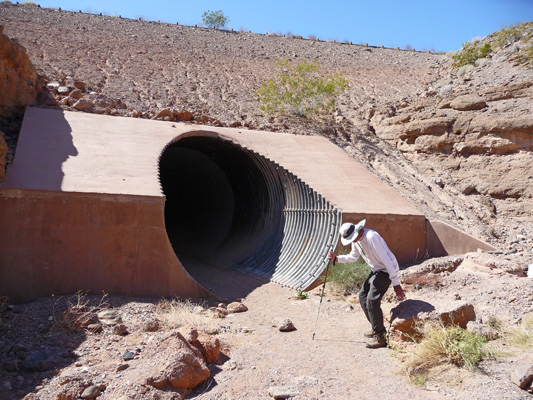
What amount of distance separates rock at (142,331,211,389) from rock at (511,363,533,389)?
9.40 feet

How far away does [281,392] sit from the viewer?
4754 millimetres

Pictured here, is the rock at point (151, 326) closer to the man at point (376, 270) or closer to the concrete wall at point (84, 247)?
the concrete wall at point (84, 247)

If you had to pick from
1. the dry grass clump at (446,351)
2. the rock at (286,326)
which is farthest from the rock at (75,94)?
the dry grass clump at (446,351)

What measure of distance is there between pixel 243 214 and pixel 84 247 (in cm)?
628

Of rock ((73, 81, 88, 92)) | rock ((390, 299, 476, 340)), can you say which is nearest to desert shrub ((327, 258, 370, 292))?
rock ((390, 299, 476, 340))

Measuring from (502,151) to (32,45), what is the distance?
17.5 metres

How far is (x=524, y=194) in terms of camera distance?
13352 mm

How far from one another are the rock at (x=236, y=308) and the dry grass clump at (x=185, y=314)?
0.38 m

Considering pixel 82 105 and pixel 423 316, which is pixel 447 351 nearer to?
pixel 423 316

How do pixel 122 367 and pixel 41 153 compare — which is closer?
pixel 122 367

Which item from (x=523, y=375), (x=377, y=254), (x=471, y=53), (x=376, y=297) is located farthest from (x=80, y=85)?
(x=471, y=53)

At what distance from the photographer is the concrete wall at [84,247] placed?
7770 millimetres

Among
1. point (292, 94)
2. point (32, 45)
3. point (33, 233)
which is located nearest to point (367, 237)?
point (33, 233)

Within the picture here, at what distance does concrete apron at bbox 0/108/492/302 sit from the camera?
798 centimetres
